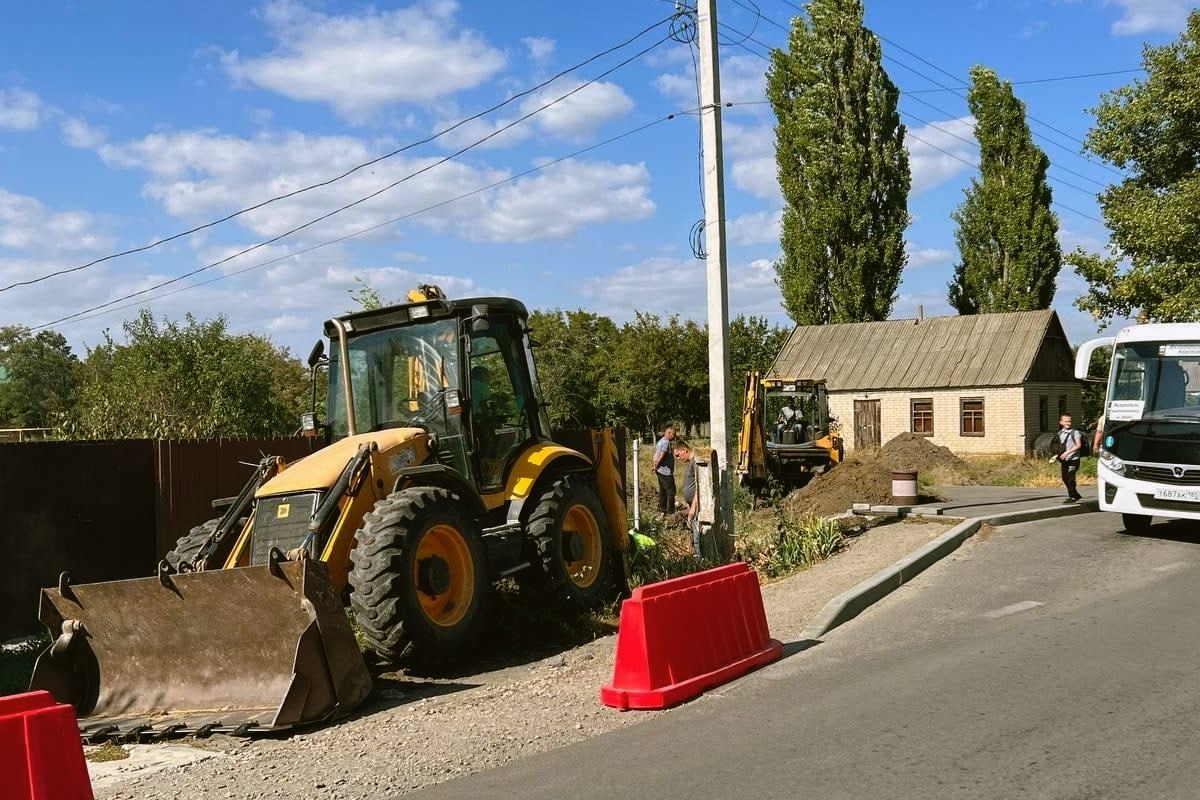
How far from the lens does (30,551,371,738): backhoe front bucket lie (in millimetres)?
6855

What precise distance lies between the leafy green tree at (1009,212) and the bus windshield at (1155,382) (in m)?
32.2

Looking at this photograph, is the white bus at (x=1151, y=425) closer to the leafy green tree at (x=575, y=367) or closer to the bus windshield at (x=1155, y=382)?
the bus windshield at (x=1155, y=382)

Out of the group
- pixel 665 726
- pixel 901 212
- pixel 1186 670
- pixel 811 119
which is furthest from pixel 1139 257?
pixel 665 726

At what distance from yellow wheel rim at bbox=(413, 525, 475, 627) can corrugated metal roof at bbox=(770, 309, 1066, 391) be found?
105ft

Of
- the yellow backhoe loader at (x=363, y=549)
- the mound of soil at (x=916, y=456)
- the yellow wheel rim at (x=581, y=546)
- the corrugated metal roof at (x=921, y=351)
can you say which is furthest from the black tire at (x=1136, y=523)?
the corrugated metal roof at (x=921, y=351)

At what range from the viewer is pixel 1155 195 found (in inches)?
1156

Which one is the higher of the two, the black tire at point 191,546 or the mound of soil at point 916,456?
the black tire at point 191,546

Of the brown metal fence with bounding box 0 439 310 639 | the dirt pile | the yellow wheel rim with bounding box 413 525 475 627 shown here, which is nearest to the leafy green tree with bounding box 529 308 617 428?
the dirt pile

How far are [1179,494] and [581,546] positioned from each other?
25.9ft

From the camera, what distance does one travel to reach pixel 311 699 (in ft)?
22.1

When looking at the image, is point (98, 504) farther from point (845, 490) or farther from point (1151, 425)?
point (845, 490)

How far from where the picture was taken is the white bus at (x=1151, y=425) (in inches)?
513

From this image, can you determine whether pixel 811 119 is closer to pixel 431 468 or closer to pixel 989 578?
pixel 989 578

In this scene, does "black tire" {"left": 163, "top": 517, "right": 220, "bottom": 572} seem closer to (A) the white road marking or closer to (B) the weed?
(B) the weed
